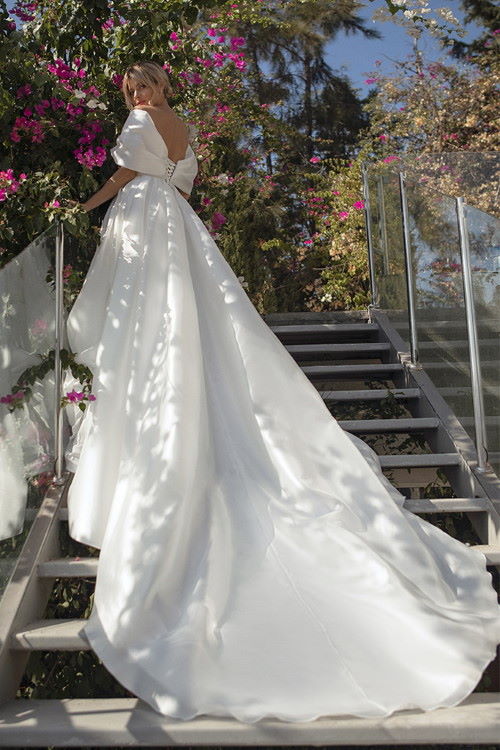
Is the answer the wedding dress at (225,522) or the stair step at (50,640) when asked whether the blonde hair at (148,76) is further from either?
the stair step at (50,640)

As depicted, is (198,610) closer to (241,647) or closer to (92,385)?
(241,647)

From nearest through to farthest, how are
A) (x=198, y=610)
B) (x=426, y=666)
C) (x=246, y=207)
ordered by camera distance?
(x=426, y=666), (x=198, y=610), (x=246, y=207)

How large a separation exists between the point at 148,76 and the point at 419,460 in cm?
206

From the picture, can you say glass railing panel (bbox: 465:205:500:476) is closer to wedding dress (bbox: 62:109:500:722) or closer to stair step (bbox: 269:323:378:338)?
wedding dress (bbox: 62:109:500:722)

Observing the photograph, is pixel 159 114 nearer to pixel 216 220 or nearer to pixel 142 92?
pixel 142 92

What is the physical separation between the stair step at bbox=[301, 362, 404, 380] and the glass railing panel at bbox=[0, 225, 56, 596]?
1999 mm

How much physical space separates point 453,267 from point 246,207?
502 centimetres

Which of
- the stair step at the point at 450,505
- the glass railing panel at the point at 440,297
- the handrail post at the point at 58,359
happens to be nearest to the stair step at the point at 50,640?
the handrail post at the point at 58,359

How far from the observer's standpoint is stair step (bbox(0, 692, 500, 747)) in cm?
204

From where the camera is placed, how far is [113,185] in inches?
138

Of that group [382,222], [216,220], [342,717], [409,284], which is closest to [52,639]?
[342,717]

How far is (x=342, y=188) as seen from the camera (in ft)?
28.6

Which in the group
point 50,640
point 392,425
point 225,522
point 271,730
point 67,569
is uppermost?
point 392,425

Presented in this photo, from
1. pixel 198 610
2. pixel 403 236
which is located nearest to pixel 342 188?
pixel 403 236
